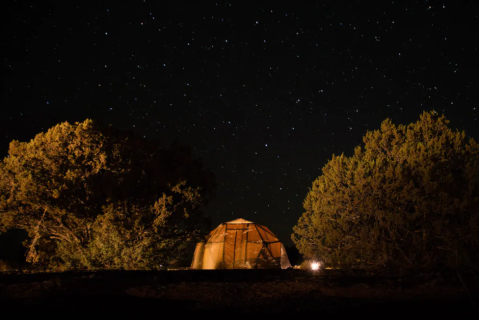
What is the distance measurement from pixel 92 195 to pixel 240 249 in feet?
27.6

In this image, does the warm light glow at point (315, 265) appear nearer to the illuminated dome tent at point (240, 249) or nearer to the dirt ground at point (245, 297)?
the dirt ground at point (245, 297)

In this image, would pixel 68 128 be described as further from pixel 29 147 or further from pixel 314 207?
pixel 314 207

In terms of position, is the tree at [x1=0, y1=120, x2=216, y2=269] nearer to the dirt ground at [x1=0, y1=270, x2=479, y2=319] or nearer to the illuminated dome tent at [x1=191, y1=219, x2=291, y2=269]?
the illuminated dome tent at [x1=191, y1=219, x2=291, y2=269]

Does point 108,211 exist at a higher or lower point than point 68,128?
lower

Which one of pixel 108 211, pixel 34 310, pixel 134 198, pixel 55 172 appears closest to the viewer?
pixel 34 310

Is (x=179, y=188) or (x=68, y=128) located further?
(x=179, y=188)

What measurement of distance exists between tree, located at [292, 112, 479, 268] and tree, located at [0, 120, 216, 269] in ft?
19.7

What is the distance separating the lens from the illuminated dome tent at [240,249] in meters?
19.2

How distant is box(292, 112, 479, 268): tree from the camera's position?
1056 cm

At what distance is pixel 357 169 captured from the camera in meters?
11.9

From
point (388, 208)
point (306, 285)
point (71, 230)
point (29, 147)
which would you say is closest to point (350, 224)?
point (388, 208)

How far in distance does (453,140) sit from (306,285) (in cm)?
710

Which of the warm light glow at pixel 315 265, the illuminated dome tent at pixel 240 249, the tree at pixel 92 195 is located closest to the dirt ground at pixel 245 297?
the warm light glow at pixel 315 265

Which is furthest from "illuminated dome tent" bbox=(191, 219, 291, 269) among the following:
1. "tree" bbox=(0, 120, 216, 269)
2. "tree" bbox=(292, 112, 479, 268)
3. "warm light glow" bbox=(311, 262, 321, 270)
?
"tree" bbox=(292, 112, 479, 268)
